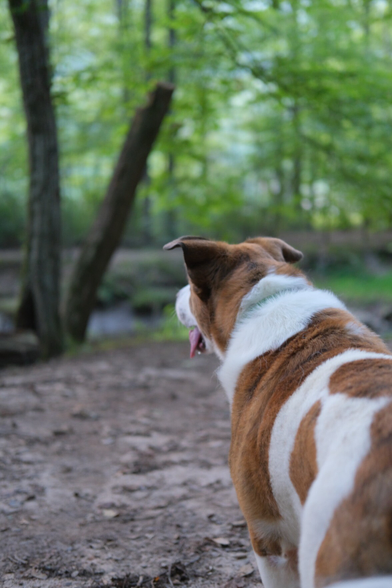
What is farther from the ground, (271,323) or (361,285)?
(271,323)

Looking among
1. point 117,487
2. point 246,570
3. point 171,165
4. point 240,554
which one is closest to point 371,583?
point 246,570

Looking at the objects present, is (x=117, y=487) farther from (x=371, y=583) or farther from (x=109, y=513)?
(x=371, y=583)

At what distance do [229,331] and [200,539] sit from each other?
1392 millimetres

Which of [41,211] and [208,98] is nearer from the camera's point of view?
[41,211]

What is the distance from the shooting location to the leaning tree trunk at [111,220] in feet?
28.3

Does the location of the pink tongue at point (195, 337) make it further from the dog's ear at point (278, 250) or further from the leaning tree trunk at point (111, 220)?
the leaning tree trunk at point (111, 220)

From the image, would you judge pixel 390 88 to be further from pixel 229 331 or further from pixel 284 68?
pixel 229 331

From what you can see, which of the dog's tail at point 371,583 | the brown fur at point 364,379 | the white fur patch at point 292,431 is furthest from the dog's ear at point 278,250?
the dog's tail at point 371,583

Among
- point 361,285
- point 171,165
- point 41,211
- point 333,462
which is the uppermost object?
point 333,462

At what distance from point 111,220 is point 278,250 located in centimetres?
621

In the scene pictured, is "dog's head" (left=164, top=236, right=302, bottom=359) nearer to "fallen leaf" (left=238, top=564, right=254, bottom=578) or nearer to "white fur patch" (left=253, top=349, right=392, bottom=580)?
"white fur patch" (left=253, top=349, right=392, bottom=580)

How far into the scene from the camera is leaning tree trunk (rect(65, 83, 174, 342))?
8.62 metres

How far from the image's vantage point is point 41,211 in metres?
8.03

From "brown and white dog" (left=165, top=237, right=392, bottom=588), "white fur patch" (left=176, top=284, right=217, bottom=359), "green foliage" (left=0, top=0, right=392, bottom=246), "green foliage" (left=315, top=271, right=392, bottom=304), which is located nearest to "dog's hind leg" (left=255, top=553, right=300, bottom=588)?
"brown and white dog" (left=165, top=237, right=392, bottom=588)
